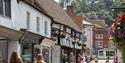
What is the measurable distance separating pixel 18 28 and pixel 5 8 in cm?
267

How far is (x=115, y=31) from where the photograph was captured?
13.7 meters

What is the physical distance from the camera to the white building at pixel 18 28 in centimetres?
2345

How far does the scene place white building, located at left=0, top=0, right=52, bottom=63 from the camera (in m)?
23.5

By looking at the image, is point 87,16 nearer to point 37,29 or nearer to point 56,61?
point 56,61

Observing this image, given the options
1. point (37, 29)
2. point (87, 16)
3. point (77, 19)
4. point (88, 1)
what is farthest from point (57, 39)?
point (88, 1)

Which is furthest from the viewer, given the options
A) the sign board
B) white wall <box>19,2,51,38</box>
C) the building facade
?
the building facade

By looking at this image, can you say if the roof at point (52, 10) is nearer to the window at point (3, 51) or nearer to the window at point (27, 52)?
the window at point (27, 52)

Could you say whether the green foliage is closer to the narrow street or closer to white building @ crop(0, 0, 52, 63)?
the narrow street

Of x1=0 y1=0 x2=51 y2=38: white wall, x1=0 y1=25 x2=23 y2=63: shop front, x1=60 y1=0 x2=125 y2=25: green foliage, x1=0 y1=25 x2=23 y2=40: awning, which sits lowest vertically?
x1=0 y1=25 x2=23 y2=63: shop front

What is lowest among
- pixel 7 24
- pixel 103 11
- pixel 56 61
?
pixel 56 61

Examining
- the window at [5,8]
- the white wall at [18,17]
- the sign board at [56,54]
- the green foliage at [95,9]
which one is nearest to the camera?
the window at [5,8]

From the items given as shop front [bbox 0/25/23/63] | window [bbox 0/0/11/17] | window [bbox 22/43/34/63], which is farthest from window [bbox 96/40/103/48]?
window [bbox 0/0/11/17]

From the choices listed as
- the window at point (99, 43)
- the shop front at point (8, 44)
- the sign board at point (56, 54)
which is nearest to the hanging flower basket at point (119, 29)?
the shop front at point (8, 44)

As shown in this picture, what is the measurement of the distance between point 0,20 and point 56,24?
20961mm
